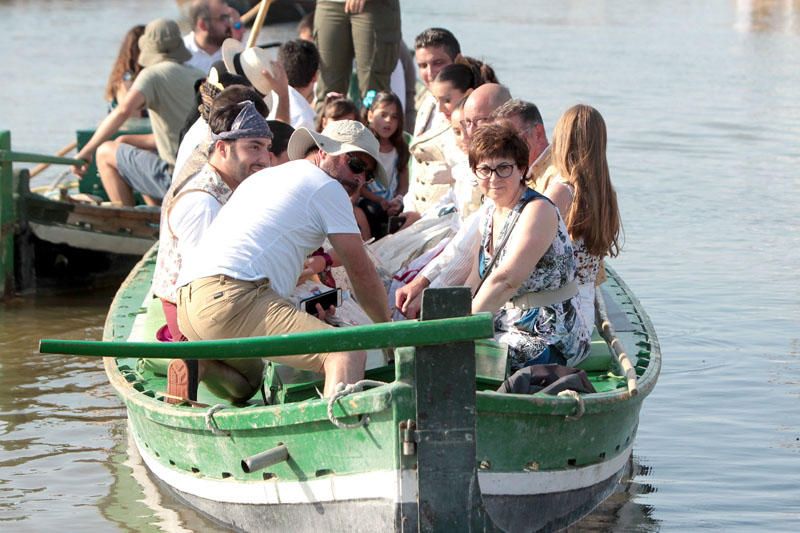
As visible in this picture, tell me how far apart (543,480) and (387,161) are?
12.8ft

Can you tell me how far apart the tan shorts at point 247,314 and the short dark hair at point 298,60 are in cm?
402

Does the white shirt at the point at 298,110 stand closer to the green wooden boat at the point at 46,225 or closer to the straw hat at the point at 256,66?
the straw hat at the point at 256,66

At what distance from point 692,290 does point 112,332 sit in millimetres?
5612

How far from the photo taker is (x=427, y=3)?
39500mm

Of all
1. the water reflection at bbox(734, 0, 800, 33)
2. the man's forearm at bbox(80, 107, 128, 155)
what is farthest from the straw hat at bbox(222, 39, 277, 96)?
the water reflection at bbox(734, 0, 800, 33)

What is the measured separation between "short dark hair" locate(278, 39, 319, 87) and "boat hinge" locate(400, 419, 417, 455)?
194 inches

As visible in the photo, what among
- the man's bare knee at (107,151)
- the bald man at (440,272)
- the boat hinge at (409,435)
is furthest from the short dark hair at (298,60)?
the boat hinge at (409,435)

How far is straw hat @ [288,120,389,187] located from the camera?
585 cm

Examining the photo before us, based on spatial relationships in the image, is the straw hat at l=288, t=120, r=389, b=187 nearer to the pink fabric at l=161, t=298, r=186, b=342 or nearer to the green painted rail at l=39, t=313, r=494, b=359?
the pink fabric at l=161, t=298, r=186, b=342

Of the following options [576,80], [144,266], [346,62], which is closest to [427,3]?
[576,80]

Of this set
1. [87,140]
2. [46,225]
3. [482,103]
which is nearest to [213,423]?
[482,103]

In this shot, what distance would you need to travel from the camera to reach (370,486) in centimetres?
501

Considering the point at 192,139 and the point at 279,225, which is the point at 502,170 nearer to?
the point at 279,225

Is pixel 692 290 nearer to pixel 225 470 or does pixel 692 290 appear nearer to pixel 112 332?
pixel 112 332
